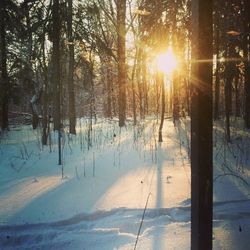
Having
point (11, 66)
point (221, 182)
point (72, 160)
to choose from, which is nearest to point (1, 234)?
point (221, 182)

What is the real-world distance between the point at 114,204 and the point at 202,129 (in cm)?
294

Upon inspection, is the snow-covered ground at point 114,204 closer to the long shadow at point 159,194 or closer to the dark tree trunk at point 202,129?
the long shadow at point 159,194

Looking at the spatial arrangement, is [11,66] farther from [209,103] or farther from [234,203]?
[209,103]

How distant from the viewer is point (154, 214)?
4652 mm

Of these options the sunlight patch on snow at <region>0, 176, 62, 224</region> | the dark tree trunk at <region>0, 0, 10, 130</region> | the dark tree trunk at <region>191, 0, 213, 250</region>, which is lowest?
the sunlight patch on snow at <region>0, 176, 62, 224</region>

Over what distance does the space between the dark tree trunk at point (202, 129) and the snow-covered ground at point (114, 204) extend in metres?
0.72

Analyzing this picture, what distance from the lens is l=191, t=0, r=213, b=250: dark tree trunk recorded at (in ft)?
7.98

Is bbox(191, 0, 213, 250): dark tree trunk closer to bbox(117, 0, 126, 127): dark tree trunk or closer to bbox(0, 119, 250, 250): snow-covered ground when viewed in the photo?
bbox(0, 119, 250, 250): snow-covered ground

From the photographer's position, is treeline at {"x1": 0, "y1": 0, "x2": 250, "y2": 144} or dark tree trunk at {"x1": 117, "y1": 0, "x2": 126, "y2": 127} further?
dark tree trunk at {"x1": 117, "y1": 0, "x2": 126, "y2": 127}

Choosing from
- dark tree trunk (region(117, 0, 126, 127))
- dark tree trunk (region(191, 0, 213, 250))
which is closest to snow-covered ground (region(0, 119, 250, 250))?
dark tree trunk (region(191, 0, 213, 250))

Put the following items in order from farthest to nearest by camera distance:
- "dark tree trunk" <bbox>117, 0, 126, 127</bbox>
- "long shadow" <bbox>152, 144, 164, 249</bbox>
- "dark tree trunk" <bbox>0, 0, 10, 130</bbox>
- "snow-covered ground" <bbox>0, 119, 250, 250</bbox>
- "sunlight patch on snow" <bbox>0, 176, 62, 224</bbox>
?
"dark tree trunk" <bbox>117, 0, 126, 127</bbox>, "dark tree trunk" <bbox>0, 0, 10, 130</bbox>, "sunlight patch on snow" <bbox>0, 176, 62, 224</bbox>, "snow-covered ground" <bbox>0, 119, 250, 250</bbox>, "long shadow" <bbox>152, 144, 164, 249</bbox>

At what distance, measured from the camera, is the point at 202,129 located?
243 cm

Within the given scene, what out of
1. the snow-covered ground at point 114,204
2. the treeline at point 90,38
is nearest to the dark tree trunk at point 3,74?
the treeline at point 90,38

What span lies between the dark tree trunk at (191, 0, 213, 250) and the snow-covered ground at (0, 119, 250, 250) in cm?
72
